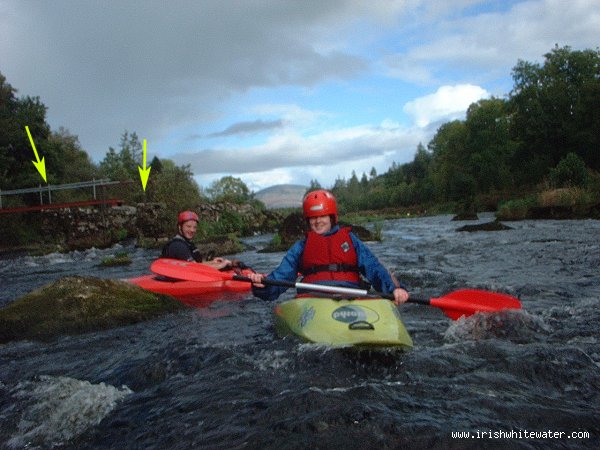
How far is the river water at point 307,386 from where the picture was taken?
112 inches

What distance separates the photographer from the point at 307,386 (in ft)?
11.6

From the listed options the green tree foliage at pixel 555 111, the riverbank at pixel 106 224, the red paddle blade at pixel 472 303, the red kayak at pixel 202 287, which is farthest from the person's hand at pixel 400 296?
the green tree foliage at pixel 555 111

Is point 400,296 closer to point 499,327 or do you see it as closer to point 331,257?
point 331,257

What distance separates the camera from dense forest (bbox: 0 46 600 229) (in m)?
26.9

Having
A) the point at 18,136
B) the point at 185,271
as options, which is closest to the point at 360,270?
the point at 185,271

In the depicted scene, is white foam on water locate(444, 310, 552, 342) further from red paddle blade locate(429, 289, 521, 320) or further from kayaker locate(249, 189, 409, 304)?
kayaker locate(249, 189, 409, 304)

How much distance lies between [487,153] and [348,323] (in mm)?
53925

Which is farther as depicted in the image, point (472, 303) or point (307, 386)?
point (472, 303)

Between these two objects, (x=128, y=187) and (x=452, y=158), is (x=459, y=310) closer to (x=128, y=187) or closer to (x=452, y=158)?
(x=128, y=187)

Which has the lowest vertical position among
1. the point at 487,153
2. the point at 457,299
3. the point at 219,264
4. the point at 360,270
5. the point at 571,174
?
the point at 457,299

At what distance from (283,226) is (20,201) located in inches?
667

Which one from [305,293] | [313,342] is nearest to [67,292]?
[305,293]

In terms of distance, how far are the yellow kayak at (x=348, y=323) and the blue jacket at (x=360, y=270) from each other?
0.59m

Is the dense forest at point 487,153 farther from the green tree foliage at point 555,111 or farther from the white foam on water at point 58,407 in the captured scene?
the white foam on water at point 58,407
